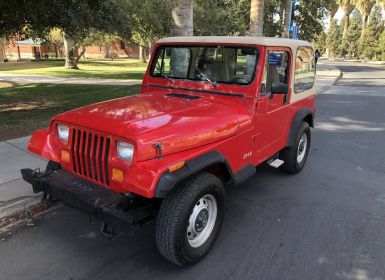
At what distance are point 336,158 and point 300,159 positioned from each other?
1133mm

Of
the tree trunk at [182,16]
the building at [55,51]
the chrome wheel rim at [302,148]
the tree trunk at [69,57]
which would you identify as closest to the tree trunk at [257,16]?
the tree trunk at [182,16]

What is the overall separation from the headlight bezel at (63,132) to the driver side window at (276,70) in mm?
2071

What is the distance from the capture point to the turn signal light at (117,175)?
305cm

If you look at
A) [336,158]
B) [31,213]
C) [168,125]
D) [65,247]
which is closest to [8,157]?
[31,213]

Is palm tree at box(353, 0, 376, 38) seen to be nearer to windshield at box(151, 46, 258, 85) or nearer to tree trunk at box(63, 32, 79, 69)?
tree trunk at box(63, 32, 79, 69)

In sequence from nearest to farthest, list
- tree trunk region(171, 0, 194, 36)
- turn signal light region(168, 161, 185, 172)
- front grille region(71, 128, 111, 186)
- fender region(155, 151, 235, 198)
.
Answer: fender region(155, 151, 235, 198), turn signal light region(168, 161, 185, 172), front grille region(71, 128, 111, 186), tree trunk region(171, 0, 194, 36)

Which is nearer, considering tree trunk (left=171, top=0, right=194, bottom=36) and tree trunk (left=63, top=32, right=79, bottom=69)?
tree trunk (left=171, top=0, right=194, bottom=36)

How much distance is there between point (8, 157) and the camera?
560 centimetres

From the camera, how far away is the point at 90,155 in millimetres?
3236

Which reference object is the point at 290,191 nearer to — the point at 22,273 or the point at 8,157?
the point at 22,273

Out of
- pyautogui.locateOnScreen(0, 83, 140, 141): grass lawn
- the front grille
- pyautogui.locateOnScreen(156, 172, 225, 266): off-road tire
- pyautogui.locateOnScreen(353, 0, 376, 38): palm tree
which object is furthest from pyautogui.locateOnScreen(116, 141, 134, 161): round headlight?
pyautogui.locateOnScreen(353, 0, 376, 38): palm tree

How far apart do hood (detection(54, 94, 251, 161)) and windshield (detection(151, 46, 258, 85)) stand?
308 mm

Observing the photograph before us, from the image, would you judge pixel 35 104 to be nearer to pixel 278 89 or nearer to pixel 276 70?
pixel 276 70

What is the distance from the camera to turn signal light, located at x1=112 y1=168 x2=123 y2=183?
10.00 ft
